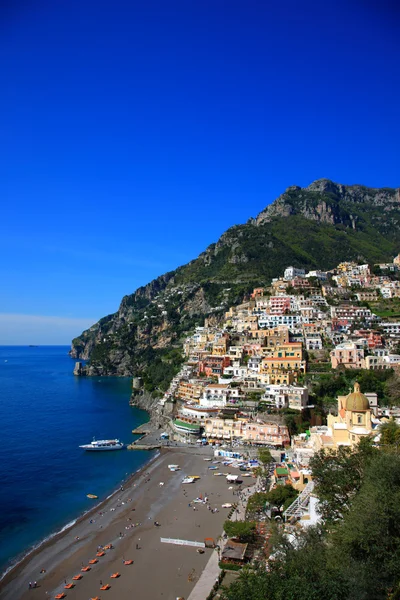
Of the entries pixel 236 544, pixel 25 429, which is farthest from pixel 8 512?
pixel 25 429

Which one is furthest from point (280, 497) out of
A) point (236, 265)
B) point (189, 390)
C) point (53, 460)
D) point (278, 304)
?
point (236, 265)

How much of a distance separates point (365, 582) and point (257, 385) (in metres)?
47.5

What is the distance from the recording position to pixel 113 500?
37.9 metres

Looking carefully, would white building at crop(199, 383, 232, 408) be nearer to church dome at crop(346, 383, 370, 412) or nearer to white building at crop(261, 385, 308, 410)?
white building at crop(261, 385, 308, 410)

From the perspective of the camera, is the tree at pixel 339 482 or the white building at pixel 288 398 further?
the white building at pixel 288 398

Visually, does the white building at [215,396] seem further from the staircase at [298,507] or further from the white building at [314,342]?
the staircase at [298,507]

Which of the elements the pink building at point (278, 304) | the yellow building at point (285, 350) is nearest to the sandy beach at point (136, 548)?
the yellow building at point (285, 350)

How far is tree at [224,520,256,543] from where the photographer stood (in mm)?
26969

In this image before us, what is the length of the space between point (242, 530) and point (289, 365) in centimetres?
3732

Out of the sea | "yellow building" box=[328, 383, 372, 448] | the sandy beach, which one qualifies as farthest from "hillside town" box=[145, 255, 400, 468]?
the sea

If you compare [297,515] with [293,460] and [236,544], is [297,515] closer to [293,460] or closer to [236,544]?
[236,544]

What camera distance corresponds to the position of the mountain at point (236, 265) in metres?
122

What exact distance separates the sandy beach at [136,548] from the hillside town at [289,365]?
32.8ft

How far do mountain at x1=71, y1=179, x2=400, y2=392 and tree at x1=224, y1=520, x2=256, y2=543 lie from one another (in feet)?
195
